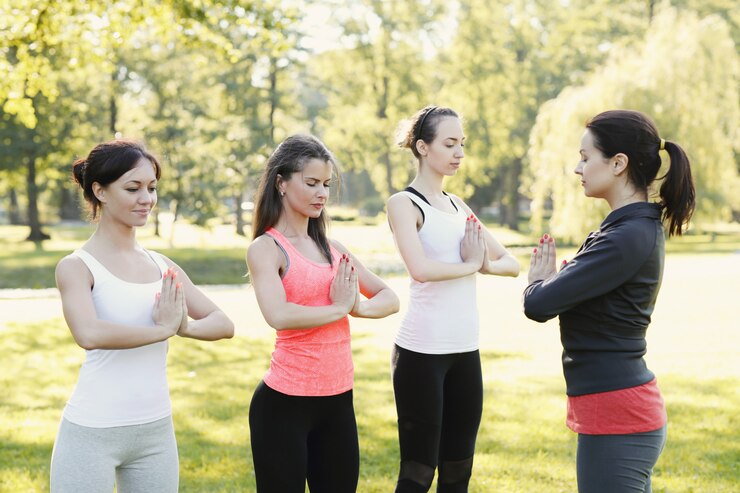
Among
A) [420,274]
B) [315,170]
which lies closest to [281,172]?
[315,170]

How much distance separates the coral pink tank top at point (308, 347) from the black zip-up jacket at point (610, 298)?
2.98ft

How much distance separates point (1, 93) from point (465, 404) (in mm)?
9823

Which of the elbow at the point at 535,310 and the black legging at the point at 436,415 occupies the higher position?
the elbow at the point at 535,310

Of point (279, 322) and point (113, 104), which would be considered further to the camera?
point (113, 104)

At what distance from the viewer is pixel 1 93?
11320 millimetres

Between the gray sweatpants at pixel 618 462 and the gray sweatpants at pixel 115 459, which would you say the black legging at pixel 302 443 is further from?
the gray sweatpants at pixel 618 462

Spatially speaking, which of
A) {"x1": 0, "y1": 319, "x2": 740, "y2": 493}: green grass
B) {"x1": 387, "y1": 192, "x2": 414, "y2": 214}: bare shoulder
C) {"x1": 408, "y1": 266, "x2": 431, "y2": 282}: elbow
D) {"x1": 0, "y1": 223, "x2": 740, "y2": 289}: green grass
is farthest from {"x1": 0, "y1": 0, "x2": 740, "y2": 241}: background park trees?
{"x1": 408, "y1": 266, "x2": 431, "y2": 282}: elbow

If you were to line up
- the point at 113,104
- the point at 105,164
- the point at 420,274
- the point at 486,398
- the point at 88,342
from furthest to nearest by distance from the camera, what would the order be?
the point at 113,104 < the point at 486,398 < the point at 420,274 < the point at 105,164 < the point at 88,342

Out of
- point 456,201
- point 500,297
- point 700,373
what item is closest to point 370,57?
point 500,297

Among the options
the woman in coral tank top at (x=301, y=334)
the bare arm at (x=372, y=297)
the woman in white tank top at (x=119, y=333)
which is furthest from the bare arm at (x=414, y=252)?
the woman in white tank top at (x=119, y=333)

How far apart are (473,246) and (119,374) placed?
6.21 feet

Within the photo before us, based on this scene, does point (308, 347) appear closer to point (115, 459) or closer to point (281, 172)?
point (281, 172)

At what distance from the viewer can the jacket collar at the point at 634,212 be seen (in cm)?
303

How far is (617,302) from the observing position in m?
2.97
